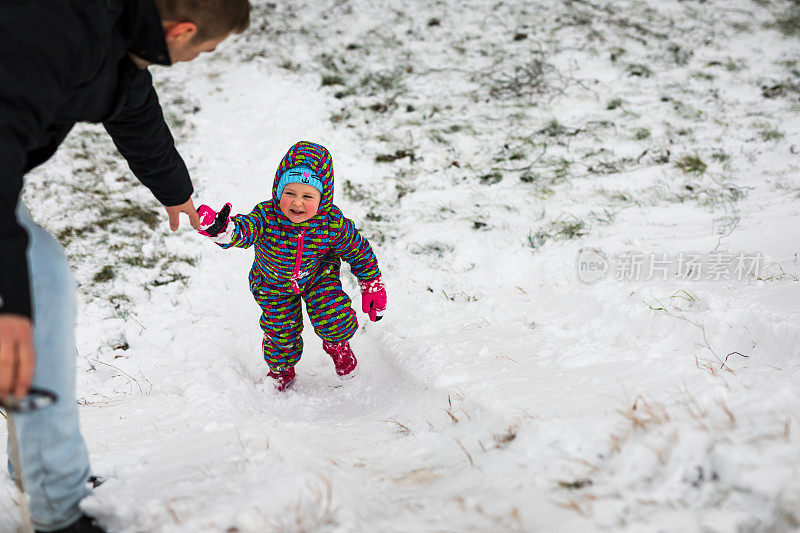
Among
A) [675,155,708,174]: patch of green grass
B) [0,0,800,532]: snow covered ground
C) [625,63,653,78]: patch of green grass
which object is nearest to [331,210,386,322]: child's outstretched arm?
[0,0,800,532]: snow covered ground

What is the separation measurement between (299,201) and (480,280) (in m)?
1.76

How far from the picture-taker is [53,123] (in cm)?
179

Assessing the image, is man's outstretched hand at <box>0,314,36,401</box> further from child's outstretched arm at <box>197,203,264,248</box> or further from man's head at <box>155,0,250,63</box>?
child's outstretched arm at <box>197,203,264,248</box>

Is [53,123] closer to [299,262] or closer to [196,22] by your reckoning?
[196,22]

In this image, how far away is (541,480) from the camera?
1.82m

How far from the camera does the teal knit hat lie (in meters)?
3.11

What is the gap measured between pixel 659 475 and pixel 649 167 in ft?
14.4

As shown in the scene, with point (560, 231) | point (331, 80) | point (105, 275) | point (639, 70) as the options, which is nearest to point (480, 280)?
point (560, 231)

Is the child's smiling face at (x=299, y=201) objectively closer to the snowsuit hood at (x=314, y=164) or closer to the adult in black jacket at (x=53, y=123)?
the snowsuit hood at (x=314, y=164)

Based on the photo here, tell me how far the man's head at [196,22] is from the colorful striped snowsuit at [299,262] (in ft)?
3.77

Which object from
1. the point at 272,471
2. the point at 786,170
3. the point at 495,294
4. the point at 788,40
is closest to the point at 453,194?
the point at 495,294

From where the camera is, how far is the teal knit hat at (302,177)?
3.11m

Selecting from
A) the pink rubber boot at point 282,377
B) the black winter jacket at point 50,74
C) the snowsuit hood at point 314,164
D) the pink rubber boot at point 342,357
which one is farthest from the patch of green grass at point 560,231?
the black winter jacket at point 50,74

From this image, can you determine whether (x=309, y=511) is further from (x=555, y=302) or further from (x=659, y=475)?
(x=555, y=302)
